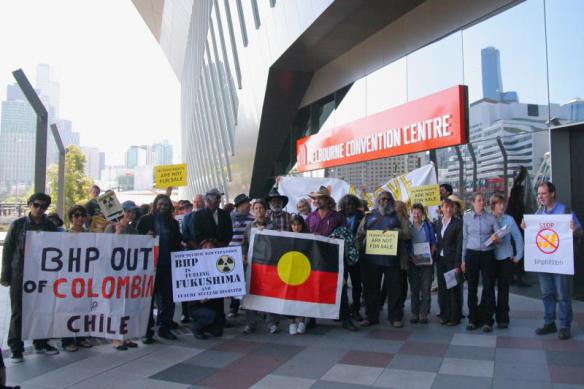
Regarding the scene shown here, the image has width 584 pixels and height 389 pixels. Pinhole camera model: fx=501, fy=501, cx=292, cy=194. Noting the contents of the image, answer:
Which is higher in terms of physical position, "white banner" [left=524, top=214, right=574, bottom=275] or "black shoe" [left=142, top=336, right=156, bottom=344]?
"white banner" [left=524, top=214, right=574, bottom=275]

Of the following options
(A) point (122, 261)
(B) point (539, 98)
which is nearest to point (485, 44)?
(B) point (539, 98)

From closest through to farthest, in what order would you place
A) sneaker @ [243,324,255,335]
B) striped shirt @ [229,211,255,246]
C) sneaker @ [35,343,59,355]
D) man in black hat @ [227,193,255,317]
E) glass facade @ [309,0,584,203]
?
sneaker @ [35,343,59,355] < sneaker @ [243,324,255,335] < striped shirt @ [229,211,255,246] < man in black hat @ [227,193,255,317] < glass facade @ [309,0,584,203]

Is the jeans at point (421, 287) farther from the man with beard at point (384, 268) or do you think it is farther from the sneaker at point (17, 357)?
the sneaker at point (17, 357)

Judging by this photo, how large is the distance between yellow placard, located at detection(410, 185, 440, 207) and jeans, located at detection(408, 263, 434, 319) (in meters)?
1.19

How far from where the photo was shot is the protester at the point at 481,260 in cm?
662

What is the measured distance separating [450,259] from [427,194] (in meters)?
1.27

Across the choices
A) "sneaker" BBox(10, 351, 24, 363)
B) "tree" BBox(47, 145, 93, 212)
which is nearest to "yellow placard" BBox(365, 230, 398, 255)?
"sneaker" BBox(10, 351, 24, 363)

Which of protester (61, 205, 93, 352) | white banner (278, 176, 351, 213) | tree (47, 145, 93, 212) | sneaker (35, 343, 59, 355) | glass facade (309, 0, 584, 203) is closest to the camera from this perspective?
sneaker (35, 343, 59, 355)

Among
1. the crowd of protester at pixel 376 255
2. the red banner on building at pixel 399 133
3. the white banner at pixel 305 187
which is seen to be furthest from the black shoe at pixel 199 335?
the red banner on building at pixel 399 133

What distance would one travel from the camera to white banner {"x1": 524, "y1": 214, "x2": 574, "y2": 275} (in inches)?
236

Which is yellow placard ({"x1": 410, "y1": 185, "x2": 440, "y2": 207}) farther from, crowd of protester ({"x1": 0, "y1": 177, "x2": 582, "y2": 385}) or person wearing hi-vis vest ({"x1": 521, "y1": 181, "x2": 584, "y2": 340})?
person wearing hi-vis vest ({"x1": 521, "y1": 181, "x2": 584, "y2": 340})

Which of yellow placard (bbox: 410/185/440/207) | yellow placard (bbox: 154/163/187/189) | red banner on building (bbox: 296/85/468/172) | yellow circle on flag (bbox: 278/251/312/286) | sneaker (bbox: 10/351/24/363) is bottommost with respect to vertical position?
sneaker (bbox: 10/351/24/363)

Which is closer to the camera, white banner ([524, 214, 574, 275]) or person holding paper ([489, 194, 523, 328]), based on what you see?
white banner ([524, 214, 574, 275])

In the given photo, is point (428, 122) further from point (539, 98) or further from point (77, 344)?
point (77, 344)
